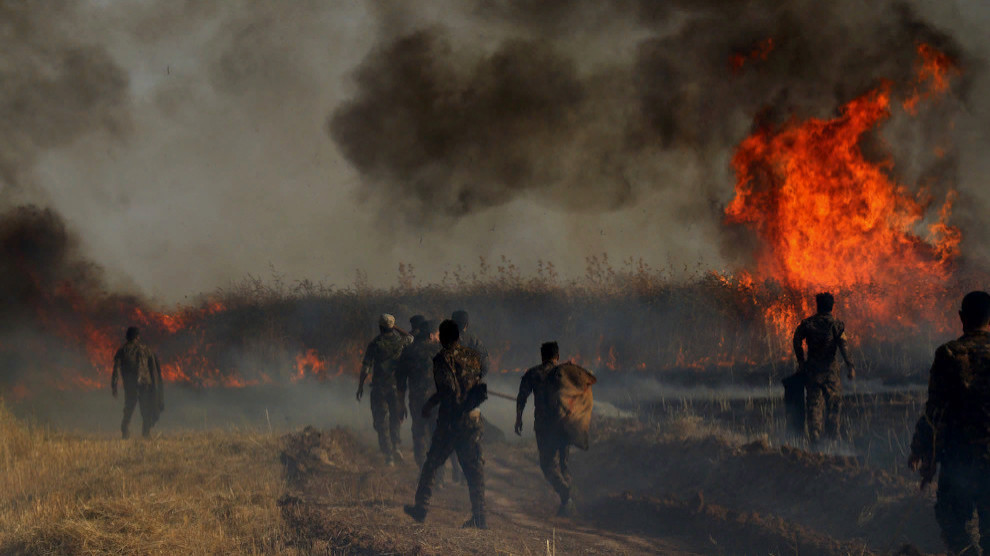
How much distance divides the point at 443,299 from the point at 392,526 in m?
14.4

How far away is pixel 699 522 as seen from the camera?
8.95m

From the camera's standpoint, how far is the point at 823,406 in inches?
460

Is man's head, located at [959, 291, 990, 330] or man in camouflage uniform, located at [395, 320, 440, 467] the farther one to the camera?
man in camouflage uniform, located at [395, 320, 440, 467]

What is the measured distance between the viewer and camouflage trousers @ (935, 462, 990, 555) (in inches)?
223

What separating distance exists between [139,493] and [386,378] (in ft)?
15.2

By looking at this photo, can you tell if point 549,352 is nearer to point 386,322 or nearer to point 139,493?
point 386,322

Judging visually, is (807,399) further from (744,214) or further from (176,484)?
(744,214)

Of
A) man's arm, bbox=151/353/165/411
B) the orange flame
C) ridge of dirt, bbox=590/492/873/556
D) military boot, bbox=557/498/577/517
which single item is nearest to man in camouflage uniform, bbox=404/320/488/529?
military boot, bbox=557/498/577/517

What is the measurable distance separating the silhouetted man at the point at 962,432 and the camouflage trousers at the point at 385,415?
8651 millimetres

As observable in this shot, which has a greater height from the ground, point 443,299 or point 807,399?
point 443,299

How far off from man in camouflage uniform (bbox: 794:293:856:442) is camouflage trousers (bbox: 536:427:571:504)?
14.0 ft

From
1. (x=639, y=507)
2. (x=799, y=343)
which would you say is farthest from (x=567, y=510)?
(x=799, y=343)

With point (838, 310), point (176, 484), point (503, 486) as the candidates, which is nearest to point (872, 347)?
point (838, 310)

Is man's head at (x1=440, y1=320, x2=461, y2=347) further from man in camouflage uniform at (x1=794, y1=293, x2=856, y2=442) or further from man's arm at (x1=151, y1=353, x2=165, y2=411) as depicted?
man's arm at (x1=151, y1=353, x2=165, y2=411)
